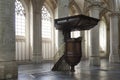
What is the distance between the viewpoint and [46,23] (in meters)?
32.4

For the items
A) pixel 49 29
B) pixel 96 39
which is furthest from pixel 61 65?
pixel 49 29

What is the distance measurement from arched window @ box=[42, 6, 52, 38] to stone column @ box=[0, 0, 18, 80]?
20294mm

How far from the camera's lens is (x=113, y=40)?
1045 inches

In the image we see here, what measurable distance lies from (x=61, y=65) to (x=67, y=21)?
3051 millimetres

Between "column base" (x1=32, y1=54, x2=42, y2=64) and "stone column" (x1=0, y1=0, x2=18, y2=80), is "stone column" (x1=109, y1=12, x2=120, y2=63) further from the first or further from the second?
"stone column" (x1=0, y1=0, x2=18, y2=80)

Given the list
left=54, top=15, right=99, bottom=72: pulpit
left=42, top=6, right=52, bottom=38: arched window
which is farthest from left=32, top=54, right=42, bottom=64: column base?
left=54, top=15, right=99, bottom=72: pulpit

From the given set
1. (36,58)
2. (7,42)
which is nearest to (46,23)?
(36,58)

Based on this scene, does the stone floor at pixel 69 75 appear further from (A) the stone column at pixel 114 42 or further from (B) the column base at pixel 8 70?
(A) the stone column at pixel 114 42

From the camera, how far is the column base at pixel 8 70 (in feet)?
35.9

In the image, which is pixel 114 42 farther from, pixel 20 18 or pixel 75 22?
pixel 75 22

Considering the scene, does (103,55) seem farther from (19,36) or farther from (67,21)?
(67,21)

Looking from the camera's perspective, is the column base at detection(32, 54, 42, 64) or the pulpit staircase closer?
the pulpit staircase

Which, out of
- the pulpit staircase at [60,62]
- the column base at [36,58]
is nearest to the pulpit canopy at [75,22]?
the pulpit staircase at [60,62]

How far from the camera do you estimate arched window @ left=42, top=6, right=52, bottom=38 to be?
105 feet
